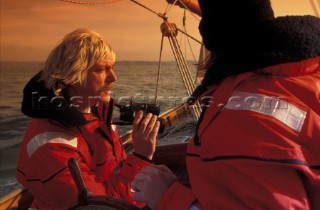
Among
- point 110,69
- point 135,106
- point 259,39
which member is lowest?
point 135,106

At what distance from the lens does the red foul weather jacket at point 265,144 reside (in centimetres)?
70

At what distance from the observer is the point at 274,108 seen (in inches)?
28.6

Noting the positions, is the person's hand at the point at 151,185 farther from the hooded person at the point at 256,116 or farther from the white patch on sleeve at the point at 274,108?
the white patch on sleeve at the point at 274,108

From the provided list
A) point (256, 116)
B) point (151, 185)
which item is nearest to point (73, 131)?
point (151, 185)

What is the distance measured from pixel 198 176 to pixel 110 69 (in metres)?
1.27

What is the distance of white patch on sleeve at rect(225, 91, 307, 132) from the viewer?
2.35 ft

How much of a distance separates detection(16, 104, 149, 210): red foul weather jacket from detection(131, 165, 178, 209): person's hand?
598 millimetres

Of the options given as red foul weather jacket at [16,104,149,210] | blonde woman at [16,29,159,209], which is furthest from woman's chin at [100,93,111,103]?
red foul weather jacket at [16,104,149,210]

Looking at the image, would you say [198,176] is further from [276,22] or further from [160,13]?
[160,13]

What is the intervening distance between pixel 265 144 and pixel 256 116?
61 mm

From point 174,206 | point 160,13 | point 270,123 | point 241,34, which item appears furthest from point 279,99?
point 160,13

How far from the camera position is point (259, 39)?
801 millimetres

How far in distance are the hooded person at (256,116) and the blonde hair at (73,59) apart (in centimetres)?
105

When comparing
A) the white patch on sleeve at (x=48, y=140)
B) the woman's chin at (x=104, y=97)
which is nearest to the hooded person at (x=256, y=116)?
the white patch on sleeve at (x=48, y=140)
